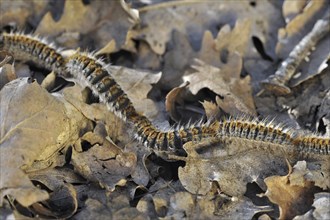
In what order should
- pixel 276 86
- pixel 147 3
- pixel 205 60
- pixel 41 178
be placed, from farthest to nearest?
1. pixel 147 3
2. pixel 205 60
3. pixel 276 86
4. pixel 41 178

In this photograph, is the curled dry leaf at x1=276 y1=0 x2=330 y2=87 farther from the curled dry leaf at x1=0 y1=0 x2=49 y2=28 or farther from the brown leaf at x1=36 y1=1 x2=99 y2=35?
the curled dry leaf at x1=0 y1=0 x2=49 y2=28

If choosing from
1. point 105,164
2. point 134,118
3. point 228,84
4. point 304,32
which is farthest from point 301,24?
point 105,164

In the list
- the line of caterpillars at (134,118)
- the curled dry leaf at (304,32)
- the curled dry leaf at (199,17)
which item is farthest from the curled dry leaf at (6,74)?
the curled dry leaf at (304,32)

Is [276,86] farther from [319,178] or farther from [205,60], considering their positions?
[319,178]

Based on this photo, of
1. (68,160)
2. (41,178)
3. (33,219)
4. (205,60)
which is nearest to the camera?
(33,219)

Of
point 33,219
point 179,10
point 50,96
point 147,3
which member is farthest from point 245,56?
point 33,219

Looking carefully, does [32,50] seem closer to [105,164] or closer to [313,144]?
[105,164]
